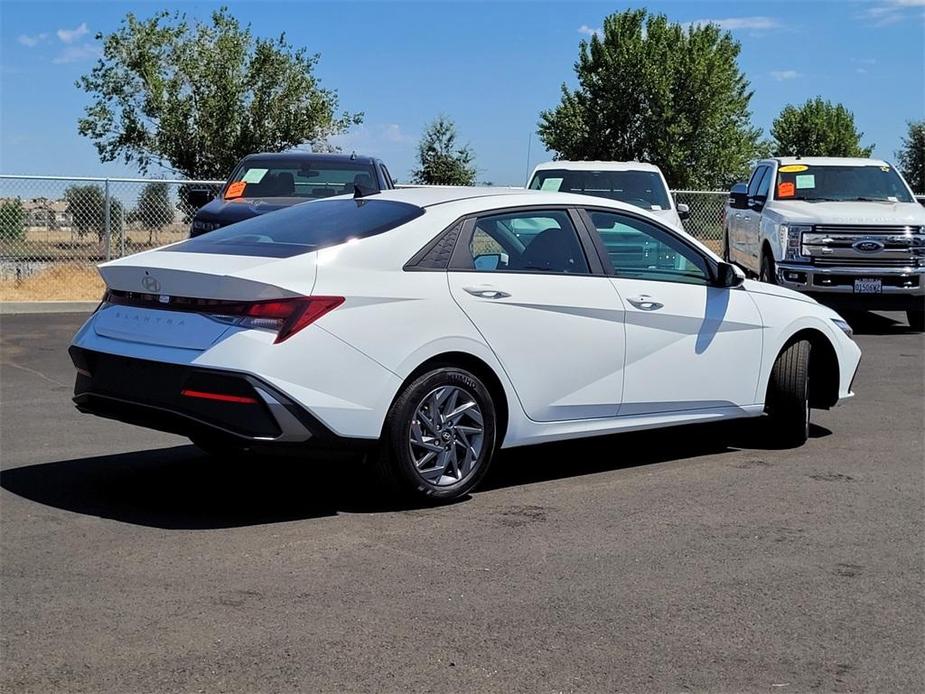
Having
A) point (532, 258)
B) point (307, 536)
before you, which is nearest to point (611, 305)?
point (532, 258)

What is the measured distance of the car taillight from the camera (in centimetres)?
531

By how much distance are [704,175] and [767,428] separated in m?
52.7

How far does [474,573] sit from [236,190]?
33.0 feet

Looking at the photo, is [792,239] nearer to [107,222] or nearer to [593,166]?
[593,166]

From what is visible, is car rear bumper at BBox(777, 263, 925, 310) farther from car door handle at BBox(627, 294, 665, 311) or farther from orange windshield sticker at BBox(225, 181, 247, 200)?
car door handle at BBox(627, 294, 665, 311)

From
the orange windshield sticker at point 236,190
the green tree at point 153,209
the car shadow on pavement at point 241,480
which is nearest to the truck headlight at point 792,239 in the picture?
the orange windshield sticker at point 236,190

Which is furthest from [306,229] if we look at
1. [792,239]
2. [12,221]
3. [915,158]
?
[915,158]

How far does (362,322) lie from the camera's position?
5.51 meters

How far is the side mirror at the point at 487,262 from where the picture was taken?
6113 mm

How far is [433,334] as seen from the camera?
571 centimetres

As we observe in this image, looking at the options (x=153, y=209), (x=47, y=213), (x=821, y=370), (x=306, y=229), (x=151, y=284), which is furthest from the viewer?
(x=153, y=209)

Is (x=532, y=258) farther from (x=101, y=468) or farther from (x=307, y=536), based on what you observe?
(x=101, y=468)

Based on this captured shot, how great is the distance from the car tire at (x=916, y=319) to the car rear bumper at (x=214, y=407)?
1139 cm

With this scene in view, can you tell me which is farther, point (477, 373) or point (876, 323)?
point (876, 323)
